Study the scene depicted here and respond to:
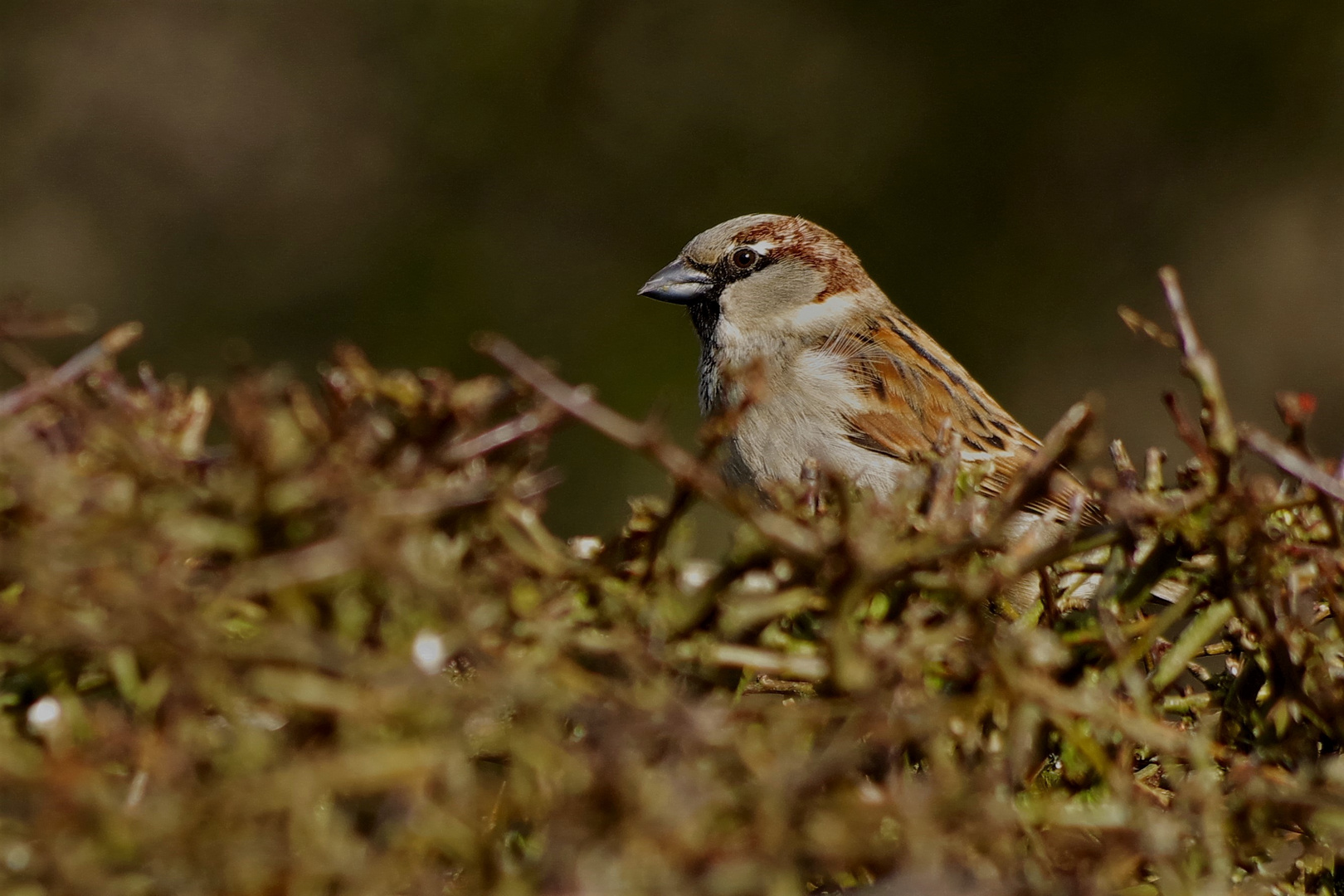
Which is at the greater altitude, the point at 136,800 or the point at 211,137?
the point at 136,800

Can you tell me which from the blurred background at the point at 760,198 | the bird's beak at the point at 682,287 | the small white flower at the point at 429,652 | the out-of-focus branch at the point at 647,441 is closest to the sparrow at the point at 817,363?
the bird's beak at the point at 682,287

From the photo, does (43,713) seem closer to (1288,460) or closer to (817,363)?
(1288,460)

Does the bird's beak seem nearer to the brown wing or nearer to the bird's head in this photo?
the bird's head

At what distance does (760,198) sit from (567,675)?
398cm

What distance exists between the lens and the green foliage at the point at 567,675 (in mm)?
688

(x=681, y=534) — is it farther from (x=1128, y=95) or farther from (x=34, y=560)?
(x=1128, y=95)

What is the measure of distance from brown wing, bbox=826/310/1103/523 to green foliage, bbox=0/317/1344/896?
167 centimetres

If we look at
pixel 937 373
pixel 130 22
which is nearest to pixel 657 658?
pixel 937 373

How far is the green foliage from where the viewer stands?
688mm

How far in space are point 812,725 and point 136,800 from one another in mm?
367

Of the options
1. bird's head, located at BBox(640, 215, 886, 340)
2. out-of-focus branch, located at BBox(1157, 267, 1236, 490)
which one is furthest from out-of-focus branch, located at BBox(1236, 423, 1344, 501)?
bird's head, located at BBox(640, 215, 886, 340)

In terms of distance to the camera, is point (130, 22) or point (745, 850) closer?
point (745, 850)

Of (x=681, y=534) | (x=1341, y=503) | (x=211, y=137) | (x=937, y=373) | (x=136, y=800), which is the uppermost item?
(x=1341, y=503)

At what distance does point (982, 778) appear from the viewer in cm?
74
